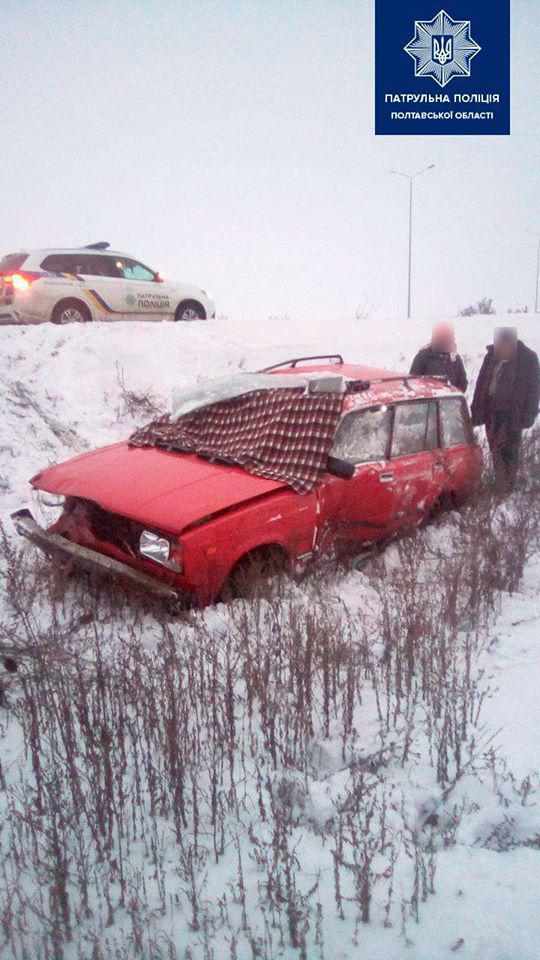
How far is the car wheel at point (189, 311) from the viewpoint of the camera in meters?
12.4

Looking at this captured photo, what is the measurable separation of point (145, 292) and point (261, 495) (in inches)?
354

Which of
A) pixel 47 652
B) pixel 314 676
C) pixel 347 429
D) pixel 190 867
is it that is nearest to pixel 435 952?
pixel 190 867

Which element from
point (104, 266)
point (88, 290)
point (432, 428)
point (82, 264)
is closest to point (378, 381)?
point (432, 428)

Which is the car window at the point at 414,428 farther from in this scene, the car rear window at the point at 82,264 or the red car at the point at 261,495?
the car rear window at the point at 82,264

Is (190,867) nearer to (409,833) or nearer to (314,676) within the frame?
(409,833)

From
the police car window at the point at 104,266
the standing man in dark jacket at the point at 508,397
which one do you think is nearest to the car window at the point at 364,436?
the standing man in dark jacket at the point at 508,397

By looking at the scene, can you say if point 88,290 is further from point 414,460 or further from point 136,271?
point 414,460

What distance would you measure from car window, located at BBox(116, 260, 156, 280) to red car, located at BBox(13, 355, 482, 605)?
742 cm

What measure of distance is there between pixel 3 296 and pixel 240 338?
405cm

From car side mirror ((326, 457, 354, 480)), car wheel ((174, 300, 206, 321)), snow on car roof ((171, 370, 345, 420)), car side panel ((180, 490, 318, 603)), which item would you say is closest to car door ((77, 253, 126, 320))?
car wheel ((174, 300, 206, 321))

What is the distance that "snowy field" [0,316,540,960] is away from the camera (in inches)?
75.2

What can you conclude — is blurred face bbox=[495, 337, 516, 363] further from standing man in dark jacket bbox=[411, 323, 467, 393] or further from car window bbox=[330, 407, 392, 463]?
car window bbox=[330, 407, 392, 463]

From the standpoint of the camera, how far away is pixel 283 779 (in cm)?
242

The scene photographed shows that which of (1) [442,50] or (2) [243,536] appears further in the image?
(1) [442,50]
